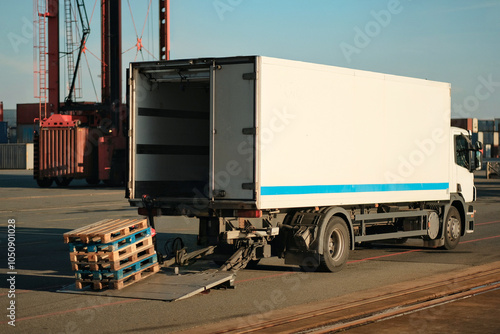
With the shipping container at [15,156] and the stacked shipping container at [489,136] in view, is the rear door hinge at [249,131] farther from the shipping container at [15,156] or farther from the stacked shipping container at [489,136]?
the stacked shipping container at [489,136]

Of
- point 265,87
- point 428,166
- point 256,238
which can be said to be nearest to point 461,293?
point 256,238

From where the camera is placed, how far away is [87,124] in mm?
44062

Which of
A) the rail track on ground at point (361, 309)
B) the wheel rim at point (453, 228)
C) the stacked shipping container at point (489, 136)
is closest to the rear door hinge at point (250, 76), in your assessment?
the rail track on ground at point (361, 309)

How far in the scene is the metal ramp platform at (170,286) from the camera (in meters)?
10.4

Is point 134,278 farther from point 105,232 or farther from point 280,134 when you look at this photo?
point 280,134

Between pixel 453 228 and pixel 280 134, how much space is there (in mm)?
6315

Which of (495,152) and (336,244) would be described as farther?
(495,152)

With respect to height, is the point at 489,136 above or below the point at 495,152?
above

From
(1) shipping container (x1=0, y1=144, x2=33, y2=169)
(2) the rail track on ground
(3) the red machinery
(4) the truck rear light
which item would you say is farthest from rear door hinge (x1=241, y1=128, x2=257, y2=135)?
(1) shipping container (x1=0, y1=144, x2=33, y2=169)

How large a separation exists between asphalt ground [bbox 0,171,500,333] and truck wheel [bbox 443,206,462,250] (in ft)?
0.64

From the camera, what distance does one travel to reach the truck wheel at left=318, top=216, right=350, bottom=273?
12.6m

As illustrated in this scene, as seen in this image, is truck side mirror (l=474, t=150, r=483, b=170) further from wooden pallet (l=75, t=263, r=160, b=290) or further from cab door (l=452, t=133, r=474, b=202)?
wooden pallet (l=75, t=263, r=160, b=290)

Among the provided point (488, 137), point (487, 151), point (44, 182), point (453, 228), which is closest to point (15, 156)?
point (44, 182)

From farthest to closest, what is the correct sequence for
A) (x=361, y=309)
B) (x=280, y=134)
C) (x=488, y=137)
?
1. (x=488, y=137)
2. (x=280, y=134)
3. (x=361, y=309)
